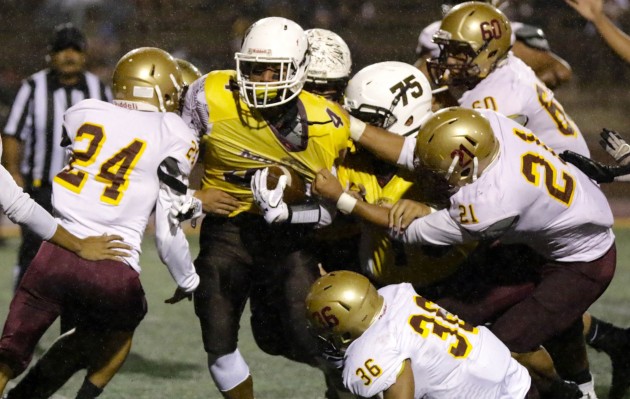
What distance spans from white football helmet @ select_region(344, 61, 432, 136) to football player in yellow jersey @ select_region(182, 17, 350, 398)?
0.12m

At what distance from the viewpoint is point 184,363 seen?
18.3ft

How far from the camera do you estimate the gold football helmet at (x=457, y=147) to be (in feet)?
12.7

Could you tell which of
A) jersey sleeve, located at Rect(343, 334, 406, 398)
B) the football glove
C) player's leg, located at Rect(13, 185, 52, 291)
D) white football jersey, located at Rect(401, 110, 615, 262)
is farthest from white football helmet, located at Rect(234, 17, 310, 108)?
player's leg, located at Rect(13, 185, 52, 291)

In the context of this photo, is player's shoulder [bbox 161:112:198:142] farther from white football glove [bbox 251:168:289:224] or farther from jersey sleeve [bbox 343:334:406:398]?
jersey sleeve [bbox 343:334:406:398]

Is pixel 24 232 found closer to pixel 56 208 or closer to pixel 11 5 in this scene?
pixel 56 208

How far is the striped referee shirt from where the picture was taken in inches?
246

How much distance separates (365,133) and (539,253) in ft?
2.49

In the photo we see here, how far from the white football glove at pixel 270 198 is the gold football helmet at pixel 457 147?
499mm

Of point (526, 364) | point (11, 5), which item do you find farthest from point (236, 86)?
point (11, 5)

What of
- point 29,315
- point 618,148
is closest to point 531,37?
point 618,148

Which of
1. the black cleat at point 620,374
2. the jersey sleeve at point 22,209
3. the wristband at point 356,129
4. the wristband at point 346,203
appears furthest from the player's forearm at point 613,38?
the jersey sleeve at point 22,209

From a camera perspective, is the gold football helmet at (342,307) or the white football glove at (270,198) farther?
the white football glove at (270,198)

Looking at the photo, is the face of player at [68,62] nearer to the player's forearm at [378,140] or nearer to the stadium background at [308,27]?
the player's forearm at [378,140]

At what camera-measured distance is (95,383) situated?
166 inches
